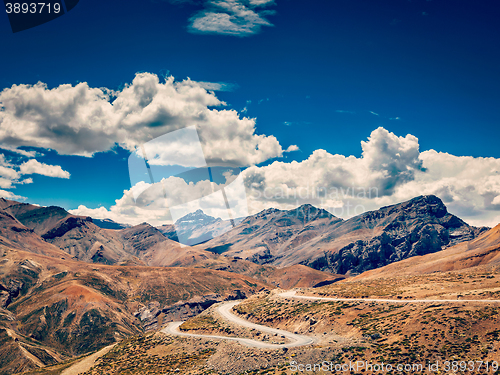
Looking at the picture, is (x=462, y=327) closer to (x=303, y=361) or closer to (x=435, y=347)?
(x=435, y=347)

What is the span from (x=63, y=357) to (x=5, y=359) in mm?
30949

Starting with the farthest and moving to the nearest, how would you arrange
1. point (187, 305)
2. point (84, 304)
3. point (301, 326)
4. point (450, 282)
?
point (84, 304) → point (187, 305) → point (450, 282) → point (301, 326)

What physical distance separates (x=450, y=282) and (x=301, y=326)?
120 ft

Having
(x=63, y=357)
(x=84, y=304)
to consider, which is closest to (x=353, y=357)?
(x=63, y=357)

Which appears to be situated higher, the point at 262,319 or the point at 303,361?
the point at 303,361

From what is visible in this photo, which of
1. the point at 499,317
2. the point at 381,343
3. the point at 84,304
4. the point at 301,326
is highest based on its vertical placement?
the point at 499,317

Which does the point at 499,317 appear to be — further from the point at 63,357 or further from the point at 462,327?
the point at 63,357

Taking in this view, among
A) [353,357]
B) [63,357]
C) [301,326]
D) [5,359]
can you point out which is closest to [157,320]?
[63,357]

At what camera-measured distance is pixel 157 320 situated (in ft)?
650

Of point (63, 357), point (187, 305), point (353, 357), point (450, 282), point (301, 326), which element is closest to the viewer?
point (353, 357)

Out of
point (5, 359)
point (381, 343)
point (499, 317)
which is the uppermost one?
point (499, 317)

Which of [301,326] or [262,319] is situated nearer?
[301,326]

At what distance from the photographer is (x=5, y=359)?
403 ft

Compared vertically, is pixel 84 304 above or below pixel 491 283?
below
